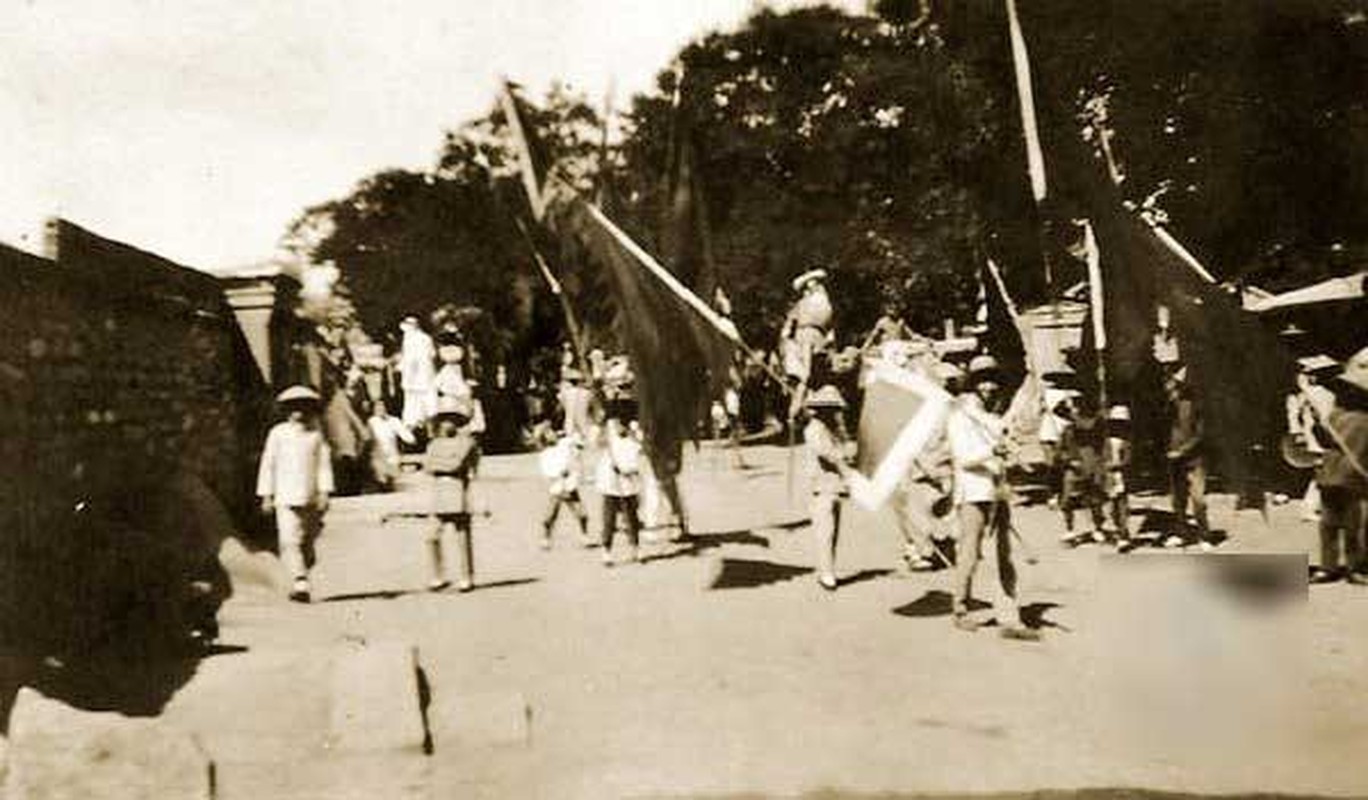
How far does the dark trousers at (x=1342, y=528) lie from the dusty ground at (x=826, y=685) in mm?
396

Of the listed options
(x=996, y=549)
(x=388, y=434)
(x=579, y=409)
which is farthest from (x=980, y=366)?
(x=388, y=434)

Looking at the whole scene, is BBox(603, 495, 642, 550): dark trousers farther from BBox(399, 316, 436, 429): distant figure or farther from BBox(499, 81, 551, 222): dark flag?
BBox(399, 316, 436, 429): distant figure

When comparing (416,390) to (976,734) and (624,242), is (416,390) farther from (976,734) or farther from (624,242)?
(976,734)

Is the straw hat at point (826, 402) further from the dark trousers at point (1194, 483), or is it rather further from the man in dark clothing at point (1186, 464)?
the dark trousers at point (1194, 483)

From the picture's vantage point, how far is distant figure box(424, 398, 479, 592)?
10188 millimetres

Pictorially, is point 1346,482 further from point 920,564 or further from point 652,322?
point 652,322

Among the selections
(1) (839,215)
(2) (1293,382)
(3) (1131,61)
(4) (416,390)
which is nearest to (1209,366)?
(2) (1293,382)

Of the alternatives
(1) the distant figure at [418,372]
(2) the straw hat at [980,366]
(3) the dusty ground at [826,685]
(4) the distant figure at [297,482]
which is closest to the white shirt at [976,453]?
(2) the straw hat at [980,366]

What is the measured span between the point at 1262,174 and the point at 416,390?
36.9 feet

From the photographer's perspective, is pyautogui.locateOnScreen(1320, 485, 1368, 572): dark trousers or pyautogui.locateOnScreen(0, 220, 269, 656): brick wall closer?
pyautogui.locateOnScreen(0, 220, 269, 656): brick wall

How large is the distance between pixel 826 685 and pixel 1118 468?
529 cm

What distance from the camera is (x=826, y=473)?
396 inches

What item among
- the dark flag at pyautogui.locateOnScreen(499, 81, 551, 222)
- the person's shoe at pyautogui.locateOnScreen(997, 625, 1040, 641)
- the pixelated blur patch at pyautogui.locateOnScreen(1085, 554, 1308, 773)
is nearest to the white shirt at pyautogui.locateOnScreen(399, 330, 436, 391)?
the dark flag at pyautogui.locateOnScreen(499, 81, 551, 222)

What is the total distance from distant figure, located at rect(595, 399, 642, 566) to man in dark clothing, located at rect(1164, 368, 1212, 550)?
15.0ft
